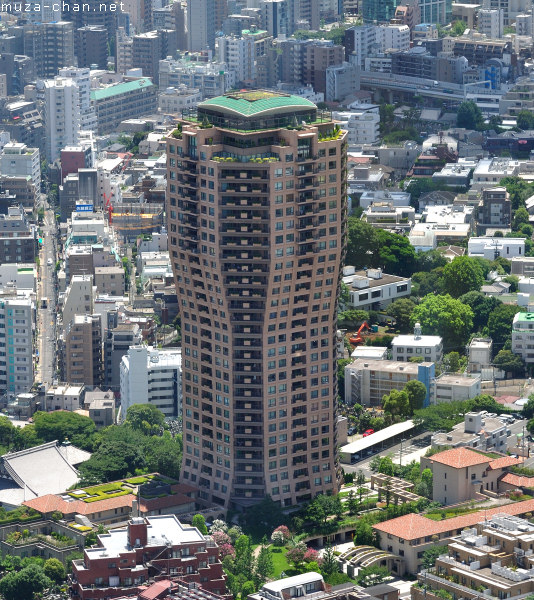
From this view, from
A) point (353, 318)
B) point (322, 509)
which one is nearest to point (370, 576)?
point (322, 509)

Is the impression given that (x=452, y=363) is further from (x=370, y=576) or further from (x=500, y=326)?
(x=370, y=576)

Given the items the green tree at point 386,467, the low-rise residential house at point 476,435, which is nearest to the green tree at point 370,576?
the green tree at point 386,467

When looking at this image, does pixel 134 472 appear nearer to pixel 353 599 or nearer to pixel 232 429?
pixel 232 429

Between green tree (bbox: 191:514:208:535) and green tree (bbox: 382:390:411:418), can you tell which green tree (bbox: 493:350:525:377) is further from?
green tree (bbox: 191:514:208:535)

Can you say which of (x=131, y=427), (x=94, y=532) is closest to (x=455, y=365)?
(x=131, y=427)

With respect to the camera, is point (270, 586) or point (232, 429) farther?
point (232, 429)

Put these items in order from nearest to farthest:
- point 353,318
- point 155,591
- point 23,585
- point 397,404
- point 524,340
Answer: point 155,591 → point 23,585 → point 397,404 → point 524,340 → point 353,318
